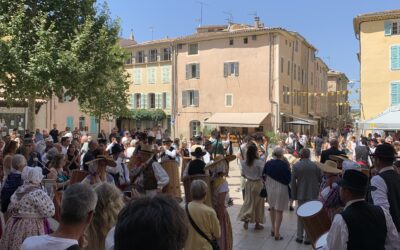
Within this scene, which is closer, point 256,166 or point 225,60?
point 256,166

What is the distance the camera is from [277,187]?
8141 millimetres

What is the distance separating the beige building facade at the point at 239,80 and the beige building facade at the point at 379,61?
7107 mm

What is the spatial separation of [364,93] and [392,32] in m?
4.65

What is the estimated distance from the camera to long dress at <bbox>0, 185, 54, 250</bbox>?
423cm

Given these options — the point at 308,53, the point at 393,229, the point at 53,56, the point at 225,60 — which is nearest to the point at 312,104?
the point at 308,53

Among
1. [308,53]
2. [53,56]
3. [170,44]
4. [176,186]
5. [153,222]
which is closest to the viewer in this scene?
[153,222]

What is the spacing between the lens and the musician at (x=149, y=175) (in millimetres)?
6312

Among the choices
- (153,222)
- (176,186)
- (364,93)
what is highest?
(364,93)

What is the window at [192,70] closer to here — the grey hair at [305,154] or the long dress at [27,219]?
the grey hair at [305,154]

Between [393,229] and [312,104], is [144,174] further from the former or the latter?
[312,104]

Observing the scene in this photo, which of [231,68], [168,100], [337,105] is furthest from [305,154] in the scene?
[337,105]

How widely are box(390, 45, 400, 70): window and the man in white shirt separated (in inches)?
1241

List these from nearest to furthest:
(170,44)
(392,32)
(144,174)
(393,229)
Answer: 1. (393,229)
2. (144,174)
3. (392,32)
4. (170,44)

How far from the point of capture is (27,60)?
684 inches
